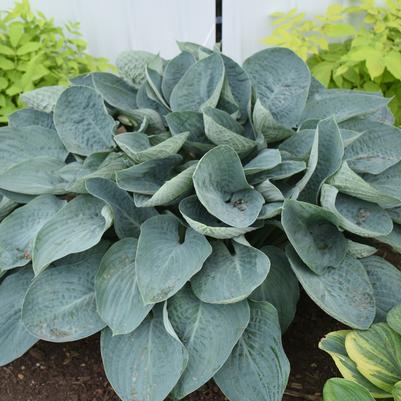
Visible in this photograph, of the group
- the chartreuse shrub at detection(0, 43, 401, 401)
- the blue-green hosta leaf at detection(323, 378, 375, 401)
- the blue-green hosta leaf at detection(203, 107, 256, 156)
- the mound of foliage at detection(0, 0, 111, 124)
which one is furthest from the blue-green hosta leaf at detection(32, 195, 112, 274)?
the mound of foliage at detection(0, 0, 111, 124)

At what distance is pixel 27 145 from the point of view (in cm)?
200

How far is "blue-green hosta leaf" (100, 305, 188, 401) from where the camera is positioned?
1.54 meters

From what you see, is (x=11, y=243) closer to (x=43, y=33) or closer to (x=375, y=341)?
(x=375, y=341)

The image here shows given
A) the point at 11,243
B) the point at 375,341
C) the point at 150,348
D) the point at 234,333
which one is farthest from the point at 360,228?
the point at 11,243

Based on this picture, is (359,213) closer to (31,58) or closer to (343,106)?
(343,106)

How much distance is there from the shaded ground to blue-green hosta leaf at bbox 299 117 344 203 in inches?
18.6

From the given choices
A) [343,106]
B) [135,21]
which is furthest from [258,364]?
[135,21]

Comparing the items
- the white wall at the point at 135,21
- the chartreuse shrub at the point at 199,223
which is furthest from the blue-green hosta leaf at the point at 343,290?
the white wall at the point at 135,21

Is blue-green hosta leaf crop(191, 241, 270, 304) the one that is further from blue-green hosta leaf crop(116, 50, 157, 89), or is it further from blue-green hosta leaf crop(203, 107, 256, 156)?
blue-green hosta leaf crop(116, 50, 157, 89)

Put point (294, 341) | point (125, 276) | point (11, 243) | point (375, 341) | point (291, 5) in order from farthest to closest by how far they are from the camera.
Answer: point (291, 5)
point (294, 341)
point (11, 243)
point (125, 276)
point (375, 341)

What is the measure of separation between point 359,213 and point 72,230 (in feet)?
2.62

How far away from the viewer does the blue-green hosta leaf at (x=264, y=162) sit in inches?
65.6

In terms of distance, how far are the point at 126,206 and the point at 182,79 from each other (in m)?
0.43

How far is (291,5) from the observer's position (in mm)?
3297
